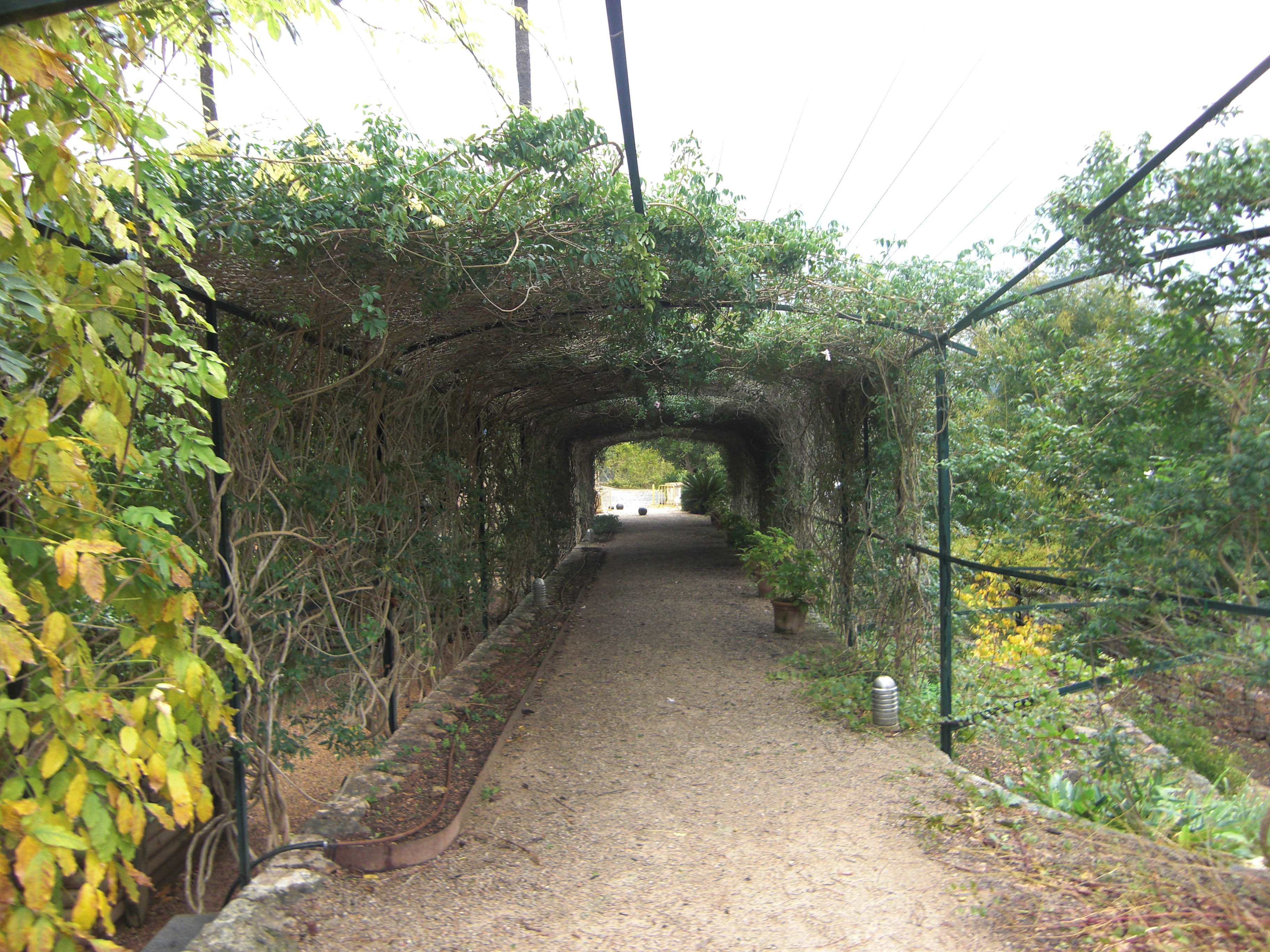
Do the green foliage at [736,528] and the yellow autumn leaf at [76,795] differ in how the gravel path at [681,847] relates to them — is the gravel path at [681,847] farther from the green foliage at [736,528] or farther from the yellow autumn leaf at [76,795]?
the green foliage at [736,528]

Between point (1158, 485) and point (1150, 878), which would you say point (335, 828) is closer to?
point (1150, 878)

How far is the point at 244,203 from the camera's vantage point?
9.20 ft

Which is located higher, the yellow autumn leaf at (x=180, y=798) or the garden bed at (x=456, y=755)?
the yellow autumn leaf at (x=180, y=798)

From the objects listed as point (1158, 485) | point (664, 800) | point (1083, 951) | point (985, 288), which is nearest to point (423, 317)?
point (664, 800)

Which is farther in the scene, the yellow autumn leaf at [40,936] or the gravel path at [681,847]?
the gravel path at [681,847]

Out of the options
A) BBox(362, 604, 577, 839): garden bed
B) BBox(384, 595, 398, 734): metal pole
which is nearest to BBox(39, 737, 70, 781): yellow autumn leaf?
BBox(362, 604, 577, 839): garden bed

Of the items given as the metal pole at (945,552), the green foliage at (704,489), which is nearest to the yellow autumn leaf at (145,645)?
the metal pole at (945,552)

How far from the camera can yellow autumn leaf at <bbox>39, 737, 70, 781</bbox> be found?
1305 millimetres

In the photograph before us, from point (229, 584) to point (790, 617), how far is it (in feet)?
17.8

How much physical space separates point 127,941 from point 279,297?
297 cm

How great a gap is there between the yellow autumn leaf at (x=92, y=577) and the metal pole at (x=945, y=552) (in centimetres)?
395

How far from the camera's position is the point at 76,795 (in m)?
1.33

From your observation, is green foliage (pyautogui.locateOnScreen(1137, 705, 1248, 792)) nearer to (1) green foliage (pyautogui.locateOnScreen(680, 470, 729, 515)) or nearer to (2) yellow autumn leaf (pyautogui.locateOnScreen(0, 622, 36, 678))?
(2) yellow autumn leaf (pyautogui.locateOnScreen(0, 622, 36, 678))

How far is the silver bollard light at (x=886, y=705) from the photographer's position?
4.65 m
